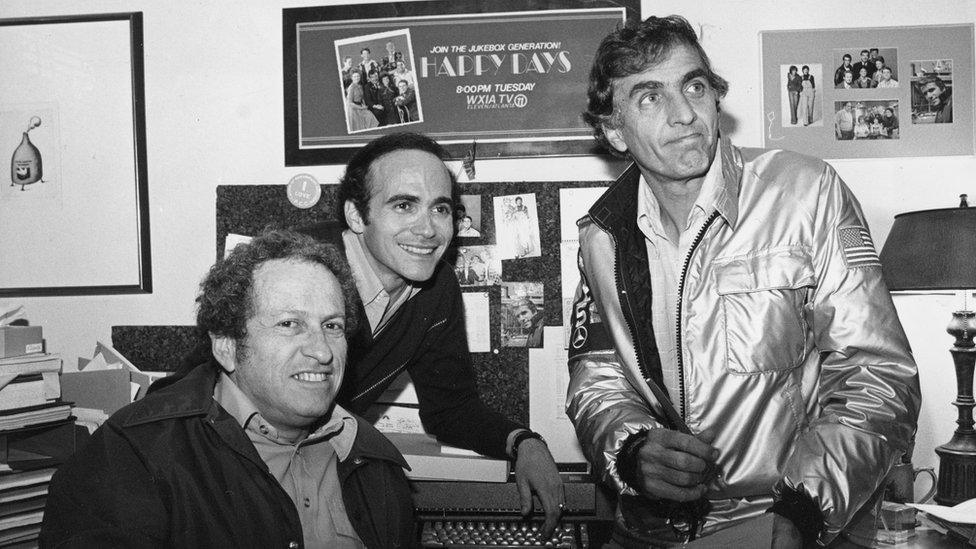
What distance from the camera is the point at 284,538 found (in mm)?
1337

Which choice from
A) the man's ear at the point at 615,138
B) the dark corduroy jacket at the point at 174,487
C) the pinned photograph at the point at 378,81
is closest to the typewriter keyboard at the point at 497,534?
the dark corduroy jacket at the point at 174,487

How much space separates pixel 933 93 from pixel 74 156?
8.20 ft

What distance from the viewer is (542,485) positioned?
1.67 meters

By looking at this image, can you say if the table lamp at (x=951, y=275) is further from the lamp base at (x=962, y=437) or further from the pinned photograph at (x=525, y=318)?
the pinned photograph at (x=525, y=318)

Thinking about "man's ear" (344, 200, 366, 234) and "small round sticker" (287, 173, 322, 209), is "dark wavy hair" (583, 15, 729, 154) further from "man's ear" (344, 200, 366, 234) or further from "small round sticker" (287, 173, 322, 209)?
"small round sticker" (287, 173, 322, 209)

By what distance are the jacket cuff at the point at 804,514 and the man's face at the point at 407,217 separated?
953mm

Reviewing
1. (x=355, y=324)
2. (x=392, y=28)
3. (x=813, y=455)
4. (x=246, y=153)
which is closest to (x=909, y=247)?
(x=813, y=455)

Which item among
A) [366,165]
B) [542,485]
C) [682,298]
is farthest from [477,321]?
[682,298]

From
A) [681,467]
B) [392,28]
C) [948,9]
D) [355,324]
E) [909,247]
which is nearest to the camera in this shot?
[681,467]

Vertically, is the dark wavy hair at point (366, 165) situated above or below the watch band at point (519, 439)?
above

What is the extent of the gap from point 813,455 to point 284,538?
2.92ft

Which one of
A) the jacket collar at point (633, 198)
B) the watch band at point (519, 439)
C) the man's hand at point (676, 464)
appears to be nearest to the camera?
the man's hand at point (676, 464)

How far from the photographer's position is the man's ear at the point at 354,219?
76.2 inches

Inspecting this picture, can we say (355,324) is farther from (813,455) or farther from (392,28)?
(392,28)
